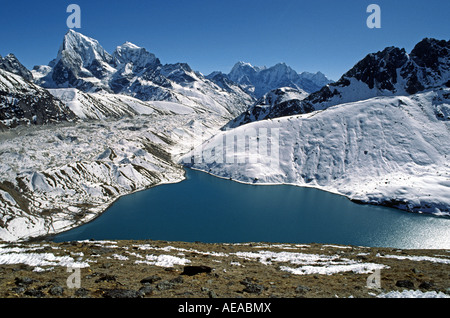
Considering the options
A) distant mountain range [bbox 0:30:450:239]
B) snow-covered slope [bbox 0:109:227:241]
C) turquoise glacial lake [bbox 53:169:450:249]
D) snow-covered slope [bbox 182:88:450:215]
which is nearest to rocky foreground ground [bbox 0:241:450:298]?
turquoise glacial lake [bbox 53:169:450:249]

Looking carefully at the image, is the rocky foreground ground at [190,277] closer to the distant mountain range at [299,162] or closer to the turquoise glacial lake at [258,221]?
the turquoise glacial lake at [258,221]

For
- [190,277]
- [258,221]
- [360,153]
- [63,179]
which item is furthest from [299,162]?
[190,277]

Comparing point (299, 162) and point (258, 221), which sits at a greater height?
point (299, 162)

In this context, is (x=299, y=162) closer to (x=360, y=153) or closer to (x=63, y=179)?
(x=360, y=153)

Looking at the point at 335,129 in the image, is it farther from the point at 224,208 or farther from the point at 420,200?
the point at 224,208

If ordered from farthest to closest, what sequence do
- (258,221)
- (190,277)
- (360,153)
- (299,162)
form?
(299,162), (360,153), (258,221), (190,277)

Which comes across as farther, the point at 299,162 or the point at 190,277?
the point at 299,162

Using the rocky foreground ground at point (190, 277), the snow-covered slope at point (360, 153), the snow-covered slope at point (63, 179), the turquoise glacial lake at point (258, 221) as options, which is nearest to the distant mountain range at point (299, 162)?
the snow-covered slope at point (63, 179)

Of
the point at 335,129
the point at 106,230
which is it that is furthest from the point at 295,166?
the point at 106,230
